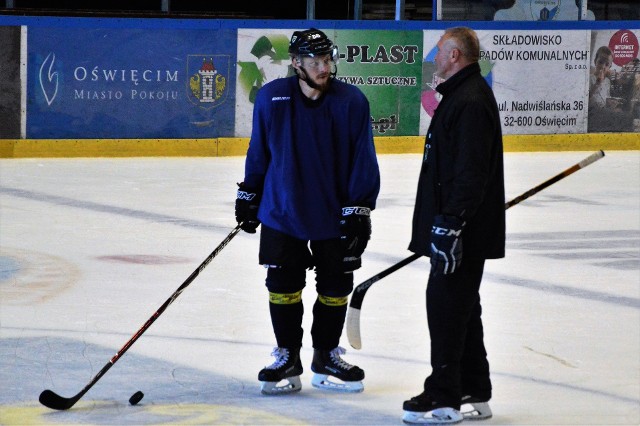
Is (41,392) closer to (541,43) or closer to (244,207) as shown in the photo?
(244,207)

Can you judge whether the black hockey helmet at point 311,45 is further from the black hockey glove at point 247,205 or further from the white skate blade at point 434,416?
the white skate blade at point 434,416

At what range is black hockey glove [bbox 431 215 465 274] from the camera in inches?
154

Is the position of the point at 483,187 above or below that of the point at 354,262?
above

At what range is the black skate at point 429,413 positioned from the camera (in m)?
4.19

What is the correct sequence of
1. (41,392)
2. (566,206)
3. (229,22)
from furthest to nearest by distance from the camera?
(229,22), (566,206), (41,392)

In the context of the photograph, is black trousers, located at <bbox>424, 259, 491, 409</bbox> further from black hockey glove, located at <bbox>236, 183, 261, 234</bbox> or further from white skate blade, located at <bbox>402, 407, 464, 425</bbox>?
black hockey glove, located at <bbox>236, 183, 261, 234</bbox>

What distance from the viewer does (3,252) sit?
24.4ft

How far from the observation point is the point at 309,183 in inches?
179

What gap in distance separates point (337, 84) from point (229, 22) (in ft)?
26.6

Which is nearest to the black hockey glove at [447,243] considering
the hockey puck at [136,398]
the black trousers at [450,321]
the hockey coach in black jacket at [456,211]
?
the hockey coach in black jacket at [456,211]

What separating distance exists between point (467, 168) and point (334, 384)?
3.61ft

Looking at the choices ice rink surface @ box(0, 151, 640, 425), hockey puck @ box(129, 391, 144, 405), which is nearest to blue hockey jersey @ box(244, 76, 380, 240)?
ice rink surface @ box(0, 151, 640, 425)

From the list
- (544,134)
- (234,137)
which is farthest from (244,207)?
(544,134)

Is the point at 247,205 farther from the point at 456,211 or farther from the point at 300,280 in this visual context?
the point at 456,211
